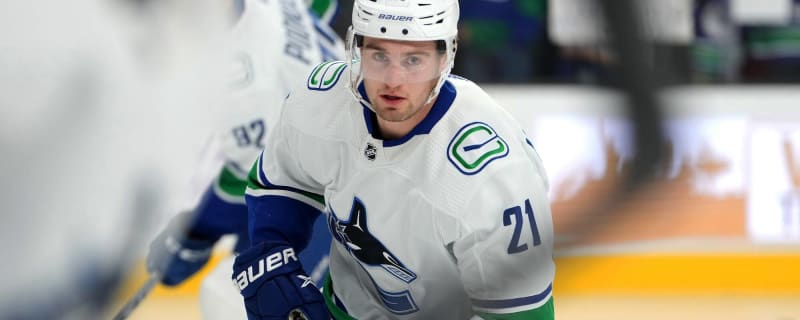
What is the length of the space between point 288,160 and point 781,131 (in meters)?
2.08

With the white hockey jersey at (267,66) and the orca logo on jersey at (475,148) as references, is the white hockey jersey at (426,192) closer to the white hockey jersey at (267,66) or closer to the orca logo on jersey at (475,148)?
the orca logo on jersey at (475,148)

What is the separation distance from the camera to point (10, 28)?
0.54 meters

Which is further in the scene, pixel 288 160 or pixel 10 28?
pixel 288 160

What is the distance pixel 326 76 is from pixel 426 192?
29cm

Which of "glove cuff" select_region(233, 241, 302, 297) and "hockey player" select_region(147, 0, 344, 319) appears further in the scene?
"hockey player" select_region(147, 0, 344, 319)

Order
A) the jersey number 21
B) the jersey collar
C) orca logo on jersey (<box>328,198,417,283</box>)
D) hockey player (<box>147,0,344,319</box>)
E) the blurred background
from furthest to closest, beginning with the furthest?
hockey player (<box>147,0,344,319</box>) → orca logo on jersey (<box>328,198,417,283</box>) → the jersey collar → the jersey number 21 → the blurred background

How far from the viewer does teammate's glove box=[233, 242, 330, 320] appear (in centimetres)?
164

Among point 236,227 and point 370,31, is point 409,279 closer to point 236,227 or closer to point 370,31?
point 370,31

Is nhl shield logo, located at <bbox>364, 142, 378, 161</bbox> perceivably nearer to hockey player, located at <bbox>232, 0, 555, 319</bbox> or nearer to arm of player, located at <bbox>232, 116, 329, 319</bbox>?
hockey player, located at <bbox>232, 0, 555, 319</bbox>

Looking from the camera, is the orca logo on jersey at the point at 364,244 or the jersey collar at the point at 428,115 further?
the orca logo on jersey at the point at 364,244

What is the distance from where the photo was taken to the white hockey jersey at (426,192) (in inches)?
58.7

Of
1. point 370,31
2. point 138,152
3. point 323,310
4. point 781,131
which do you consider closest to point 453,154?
point 370,31

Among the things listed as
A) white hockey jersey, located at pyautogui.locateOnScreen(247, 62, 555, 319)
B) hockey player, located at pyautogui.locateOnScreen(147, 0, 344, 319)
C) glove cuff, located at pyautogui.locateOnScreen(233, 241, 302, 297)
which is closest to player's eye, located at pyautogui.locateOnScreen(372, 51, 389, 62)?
white hockey jersey, located at pyautogui.locateOnScreen(247, 62, 555, 319)

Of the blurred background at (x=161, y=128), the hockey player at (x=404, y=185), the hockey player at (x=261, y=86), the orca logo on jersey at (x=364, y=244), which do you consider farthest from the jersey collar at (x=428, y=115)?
the blurred background at (x=161, y=128)
